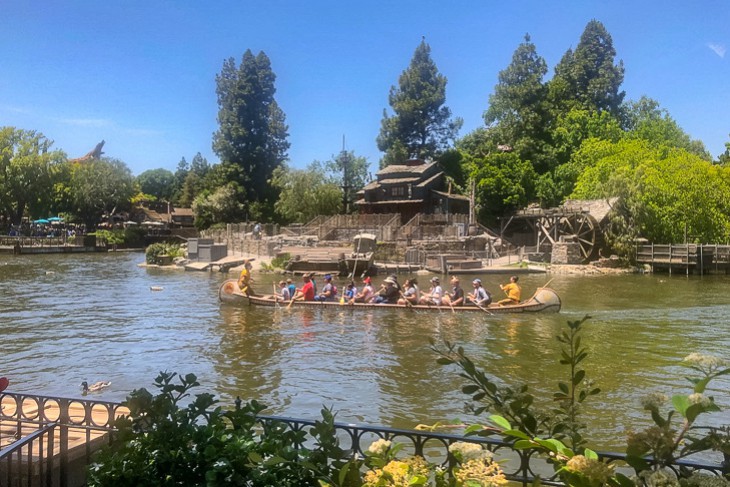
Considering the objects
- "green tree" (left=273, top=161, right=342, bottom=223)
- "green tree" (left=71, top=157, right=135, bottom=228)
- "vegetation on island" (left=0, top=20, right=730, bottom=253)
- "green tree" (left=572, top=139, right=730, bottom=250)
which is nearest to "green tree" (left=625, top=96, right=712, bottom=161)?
"vegetation on island" (left=0, top=20, right=730, bottom=253)

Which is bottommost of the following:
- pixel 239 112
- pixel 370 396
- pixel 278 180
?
pixel 370 396

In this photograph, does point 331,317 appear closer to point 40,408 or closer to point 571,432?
point 40,408

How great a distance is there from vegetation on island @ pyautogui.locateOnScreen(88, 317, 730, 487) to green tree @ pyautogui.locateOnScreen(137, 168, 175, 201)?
5201 inches

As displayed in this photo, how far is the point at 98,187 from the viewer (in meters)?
78.0

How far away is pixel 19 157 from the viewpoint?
7300cm

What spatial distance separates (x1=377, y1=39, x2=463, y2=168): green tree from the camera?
78125 mm

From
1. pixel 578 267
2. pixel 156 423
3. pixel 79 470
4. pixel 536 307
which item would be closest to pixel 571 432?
pixel 156 423

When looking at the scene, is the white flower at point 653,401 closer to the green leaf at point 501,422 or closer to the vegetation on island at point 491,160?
the green leaf at point 501,422

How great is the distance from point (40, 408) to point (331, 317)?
1768 centimetres

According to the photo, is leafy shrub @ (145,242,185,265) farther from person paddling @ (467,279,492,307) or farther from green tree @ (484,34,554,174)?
green tree @ (484,34,554,174)

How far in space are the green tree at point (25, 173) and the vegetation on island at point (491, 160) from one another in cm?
17

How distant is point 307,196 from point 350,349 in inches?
2116

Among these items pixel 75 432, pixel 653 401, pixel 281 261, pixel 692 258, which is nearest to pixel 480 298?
pixel 75 432

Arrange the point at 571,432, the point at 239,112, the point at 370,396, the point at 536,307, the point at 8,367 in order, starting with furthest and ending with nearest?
the point at 239,112
the point at 536,307
the point at 8,367
the point at 370,396
the point at 571,432
